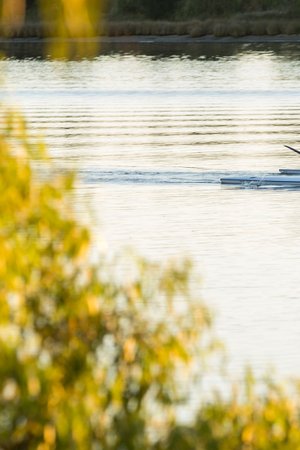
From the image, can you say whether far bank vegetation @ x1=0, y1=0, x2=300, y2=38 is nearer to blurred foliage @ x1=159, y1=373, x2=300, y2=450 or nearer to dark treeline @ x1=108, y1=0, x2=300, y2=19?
dark treeline @ x1=108, y1=0, x2=300, y2=19

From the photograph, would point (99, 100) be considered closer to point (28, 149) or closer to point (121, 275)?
point (121, 275)

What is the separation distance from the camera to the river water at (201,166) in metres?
20.1

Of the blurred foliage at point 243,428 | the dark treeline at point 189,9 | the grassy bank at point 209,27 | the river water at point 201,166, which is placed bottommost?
the grassy bank at point 209,27

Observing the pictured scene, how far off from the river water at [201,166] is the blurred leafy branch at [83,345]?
2.16ft

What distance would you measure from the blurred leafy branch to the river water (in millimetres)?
659

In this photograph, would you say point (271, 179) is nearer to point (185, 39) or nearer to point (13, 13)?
point (13, 13)

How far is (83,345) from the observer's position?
892 centimetres

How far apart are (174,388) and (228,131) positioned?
34.7 m

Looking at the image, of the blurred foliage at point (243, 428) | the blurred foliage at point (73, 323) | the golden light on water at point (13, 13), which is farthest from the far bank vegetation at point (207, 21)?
the golden light on water at point (13, 13)

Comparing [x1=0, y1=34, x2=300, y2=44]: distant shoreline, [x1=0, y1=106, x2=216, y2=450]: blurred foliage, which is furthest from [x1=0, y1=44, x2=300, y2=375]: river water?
[x1=0, y1=34, x2=300, y2=44]: distant shoreline

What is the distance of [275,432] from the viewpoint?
8875 millimetres

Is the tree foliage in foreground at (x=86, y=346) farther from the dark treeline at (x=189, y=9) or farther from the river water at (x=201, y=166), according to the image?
A: the dark treeline at (x=189, y=9)

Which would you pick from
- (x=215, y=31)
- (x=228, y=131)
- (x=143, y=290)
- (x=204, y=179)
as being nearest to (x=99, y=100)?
(x=228, y=131)

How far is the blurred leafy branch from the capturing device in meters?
8.39
